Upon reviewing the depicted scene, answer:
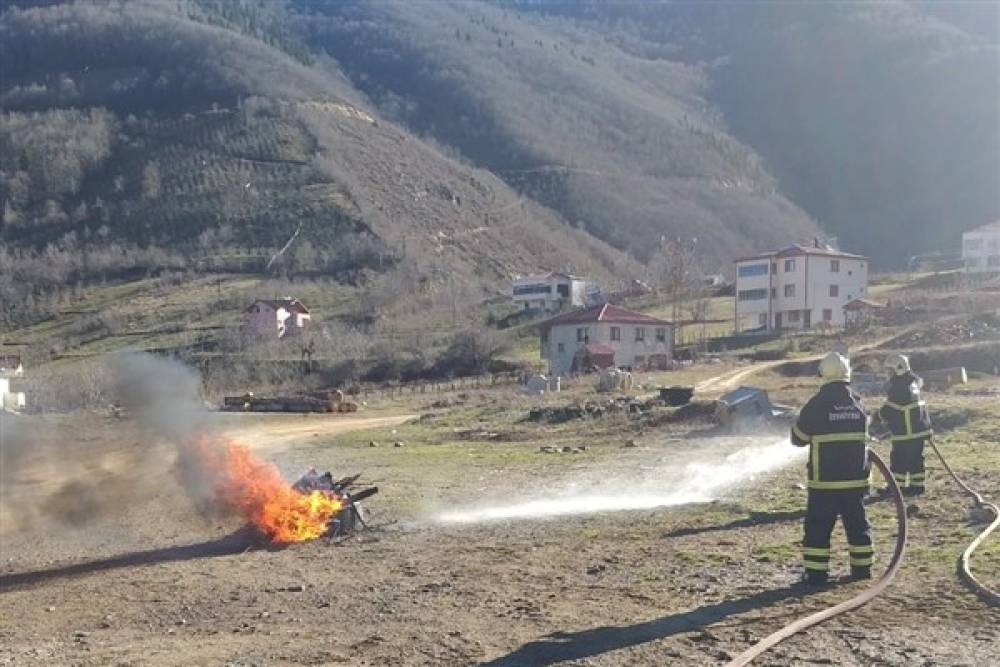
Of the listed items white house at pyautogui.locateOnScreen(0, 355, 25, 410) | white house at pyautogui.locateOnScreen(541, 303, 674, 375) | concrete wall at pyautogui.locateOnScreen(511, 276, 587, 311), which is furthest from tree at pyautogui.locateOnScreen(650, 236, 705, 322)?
white house at pyautogui.locateOnScreen(0, 355, 25, 410)

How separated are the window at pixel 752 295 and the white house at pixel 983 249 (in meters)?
27.4

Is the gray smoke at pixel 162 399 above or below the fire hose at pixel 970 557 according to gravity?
above

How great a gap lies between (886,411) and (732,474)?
14.1 feet

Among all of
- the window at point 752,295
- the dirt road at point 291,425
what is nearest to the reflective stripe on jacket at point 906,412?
the dirt road at point 291,425

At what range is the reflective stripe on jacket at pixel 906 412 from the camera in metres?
13.9

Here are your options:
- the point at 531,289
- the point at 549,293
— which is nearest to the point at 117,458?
the point at 549,293

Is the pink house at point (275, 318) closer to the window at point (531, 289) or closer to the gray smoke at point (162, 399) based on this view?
the window at point (531, 289)

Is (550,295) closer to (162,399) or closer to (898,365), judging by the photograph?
(162,399)

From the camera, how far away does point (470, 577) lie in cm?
1147

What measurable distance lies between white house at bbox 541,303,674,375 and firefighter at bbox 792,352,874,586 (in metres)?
53.5

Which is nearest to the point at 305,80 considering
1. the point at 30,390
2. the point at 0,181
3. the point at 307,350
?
the point at 0,181

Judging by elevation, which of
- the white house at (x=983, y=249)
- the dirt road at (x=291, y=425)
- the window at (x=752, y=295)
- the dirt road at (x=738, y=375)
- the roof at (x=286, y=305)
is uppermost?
the white house at (x=983, y=249)

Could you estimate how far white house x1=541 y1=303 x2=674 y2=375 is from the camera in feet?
214

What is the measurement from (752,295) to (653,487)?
63.6m
